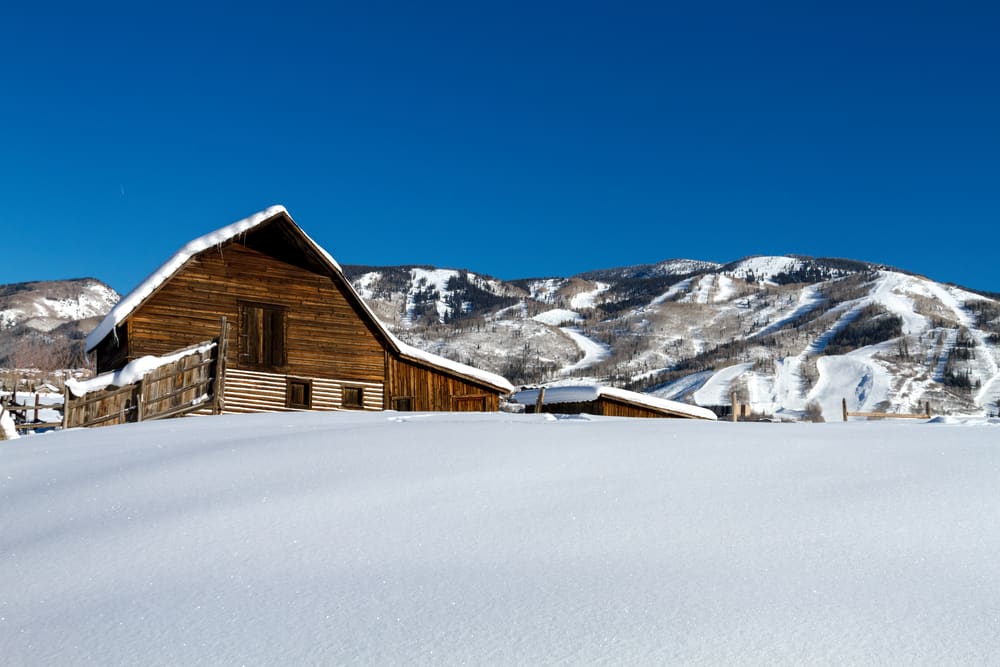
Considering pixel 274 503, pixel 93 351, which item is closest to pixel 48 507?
pixel 274 503

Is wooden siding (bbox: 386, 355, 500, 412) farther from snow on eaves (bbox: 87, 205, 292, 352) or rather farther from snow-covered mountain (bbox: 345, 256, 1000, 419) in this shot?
snow-covered mountain (bbox: 345, 256, 1000, 419)

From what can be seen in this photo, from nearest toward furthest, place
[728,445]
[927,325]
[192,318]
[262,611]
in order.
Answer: [262,611] < [728,445] < [192,318] < [927,325]

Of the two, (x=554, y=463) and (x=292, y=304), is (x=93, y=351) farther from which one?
(x=554, y=463)

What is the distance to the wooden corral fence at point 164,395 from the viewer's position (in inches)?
683

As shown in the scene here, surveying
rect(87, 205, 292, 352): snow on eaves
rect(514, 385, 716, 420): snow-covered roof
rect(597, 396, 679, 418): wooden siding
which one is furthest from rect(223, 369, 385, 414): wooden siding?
rect(597, 396, 679, 418): wooden siding

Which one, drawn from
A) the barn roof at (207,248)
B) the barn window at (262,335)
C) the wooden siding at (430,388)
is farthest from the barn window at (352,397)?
the barn window at (262,335)

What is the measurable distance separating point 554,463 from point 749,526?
2.14 m

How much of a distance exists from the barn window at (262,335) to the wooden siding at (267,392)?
1.35 feet

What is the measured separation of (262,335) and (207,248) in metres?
3.00

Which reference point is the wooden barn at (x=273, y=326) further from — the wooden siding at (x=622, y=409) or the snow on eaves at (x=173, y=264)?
the wooden siding at (x=622, y=409)

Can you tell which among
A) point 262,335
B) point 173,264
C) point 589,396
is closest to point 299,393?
point 262,335

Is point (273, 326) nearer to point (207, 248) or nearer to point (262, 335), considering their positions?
point (262, 335)

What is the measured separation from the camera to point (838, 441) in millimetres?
7574

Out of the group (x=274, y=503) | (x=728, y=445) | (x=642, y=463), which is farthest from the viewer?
(x=728, y=445)
